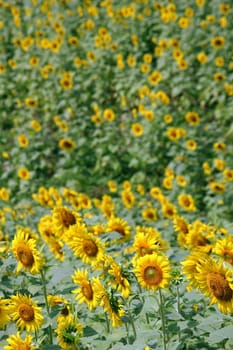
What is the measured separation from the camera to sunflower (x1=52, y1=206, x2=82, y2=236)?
2.83m

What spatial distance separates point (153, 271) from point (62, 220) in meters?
0.93

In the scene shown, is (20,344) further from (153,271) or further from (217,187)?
(217,187)

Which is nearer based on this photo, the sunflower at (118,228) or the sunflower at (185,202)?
the sunflower at (118,228)

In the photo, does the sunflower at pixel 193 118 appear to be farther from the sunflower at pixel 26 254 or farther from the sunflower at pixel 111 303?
the sunflower at pixel 111 303

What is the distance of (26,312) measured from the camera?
213 centimetres

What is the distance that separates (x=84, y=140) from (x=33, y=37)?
2653 millimetres

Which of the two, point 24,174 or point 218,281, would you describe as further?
point 24,174

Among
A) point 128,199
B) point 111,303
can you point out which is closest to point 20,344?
point 111,303

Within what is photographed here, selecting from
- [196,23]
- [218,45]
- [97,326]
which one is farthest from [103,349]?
[196,23]

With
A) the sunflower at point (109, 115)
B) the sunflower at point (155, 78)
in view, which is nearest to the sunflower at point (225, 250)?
the sunflower at point (109, 115)

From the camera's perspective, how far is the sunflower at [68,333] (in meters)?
2.12

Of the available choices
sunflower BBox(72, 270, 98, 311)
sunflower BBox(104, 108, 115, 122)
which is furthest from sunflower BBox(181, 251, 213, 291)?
sunflower BBox(104, 108, 115, 122)

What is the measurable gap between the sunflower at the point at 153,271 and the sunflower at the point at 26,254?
0.40m

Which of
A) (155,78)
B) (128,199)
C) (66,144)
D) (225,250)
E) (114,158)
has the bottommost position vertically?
(225,250)
